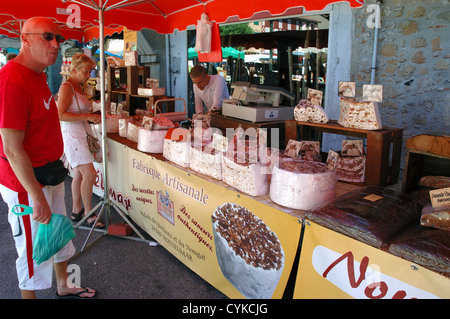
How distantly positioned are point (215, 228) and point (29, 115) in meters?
1.35

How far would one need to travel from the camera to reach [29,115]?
191 cm

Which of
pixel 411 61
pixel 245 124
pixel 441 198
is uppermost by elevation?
pixel 411 61

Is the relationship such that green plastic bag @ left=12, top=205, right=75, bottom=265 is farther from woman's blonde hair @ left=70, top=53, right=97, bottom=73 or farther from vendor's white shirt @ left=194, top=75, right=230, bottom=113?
vendor's white shirt @ left=194, top=75, right=230, bottom=113

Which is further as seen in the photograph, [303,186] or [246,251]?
[246,251]

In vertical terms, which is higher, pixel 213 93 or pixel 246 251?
pixel 213 93

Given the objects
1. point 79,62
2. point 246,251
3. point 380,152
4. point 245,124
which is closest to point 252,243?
point 246,251

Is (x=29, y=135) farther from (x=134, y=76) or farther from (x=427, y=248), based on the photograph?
(x=134, y=76)

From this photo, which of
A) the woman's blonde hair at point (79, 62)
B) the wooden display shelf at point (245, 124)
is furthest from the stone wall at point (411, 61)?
the woman's blonde hair at point (79, 62)

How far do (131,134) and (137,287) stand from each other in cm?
166

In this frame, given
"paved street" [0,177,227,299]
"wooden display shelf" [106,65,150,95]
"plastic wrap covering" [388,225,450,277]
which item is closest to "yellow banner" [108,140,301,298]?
"paved street" [0,177,227,299]

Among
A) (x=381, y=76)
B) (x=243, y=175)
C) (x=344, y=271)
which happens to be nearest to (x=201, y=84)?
(x=381, y=76)

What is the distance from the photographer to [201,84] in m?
4.43

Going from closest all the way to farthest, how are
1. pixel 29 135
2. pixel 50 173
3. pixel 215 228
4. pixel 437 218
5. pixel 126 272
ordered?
pixel 437 218 → pixel 29 135 → pixel 50 173 → pixel 215 228 → pixel 126 272
